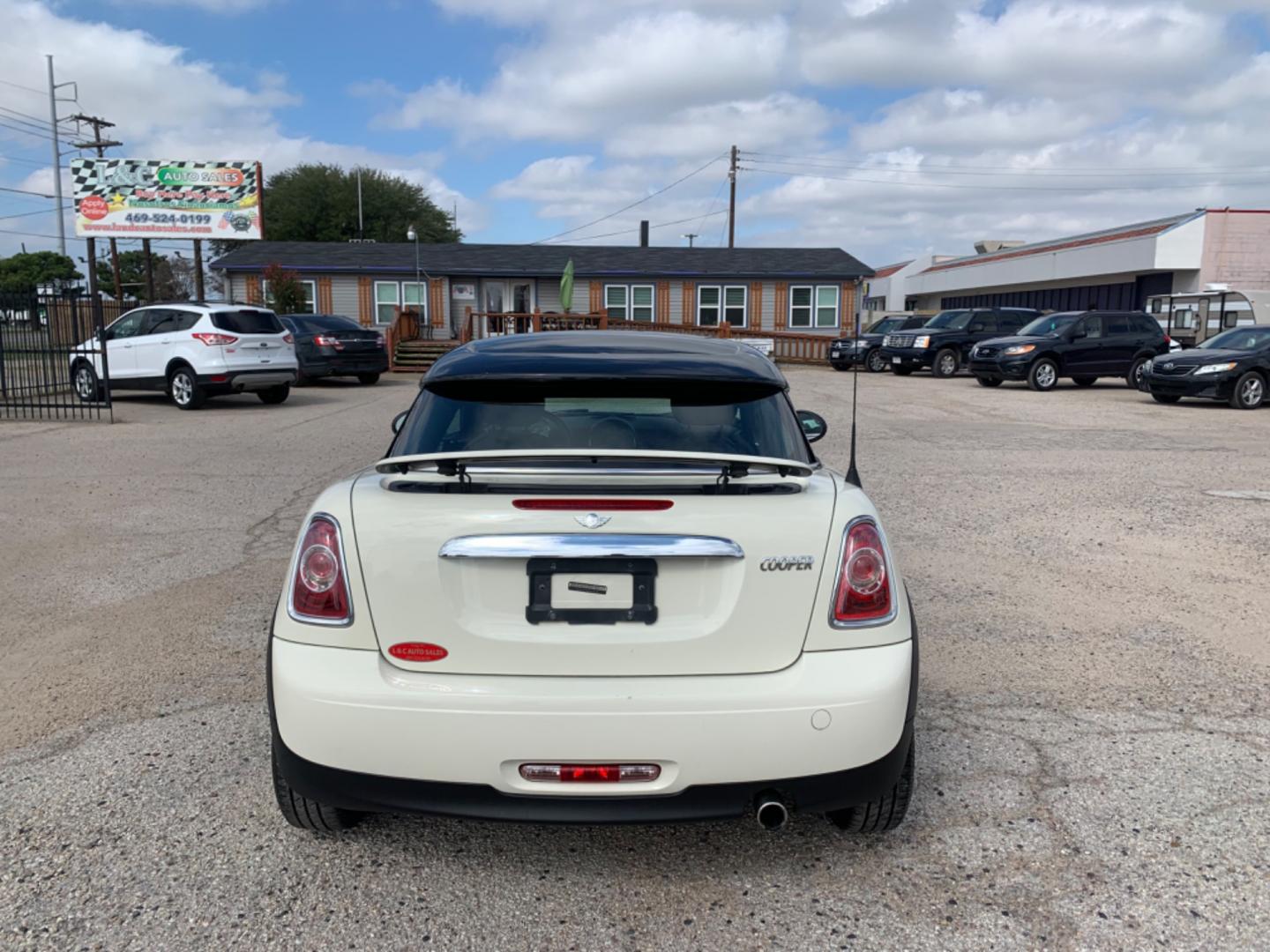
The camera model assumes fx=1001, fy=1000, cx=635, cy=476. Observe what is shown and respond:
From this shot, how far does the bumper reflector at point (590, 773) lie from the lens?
2.63 m

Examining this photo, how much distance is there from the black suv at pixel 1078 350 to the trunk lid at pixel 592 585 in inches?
802

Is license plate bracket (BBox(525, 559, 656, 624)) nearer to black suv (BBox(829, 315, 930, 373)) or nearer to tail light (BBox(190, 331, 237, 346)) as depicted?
tail light (BBox(190, 331, 237, 346))

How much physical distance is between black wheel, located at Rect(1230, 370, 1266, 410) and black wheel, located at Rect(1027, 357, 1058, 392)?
446 centimetres

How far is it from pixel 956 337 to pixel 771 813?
81.7 ft

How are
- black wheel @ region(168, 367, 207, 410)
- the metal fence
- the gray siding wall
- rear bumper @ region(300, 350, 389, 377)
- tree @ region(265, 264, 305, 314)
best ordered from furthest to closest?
the gray siding wall
tree @ region(265, 264, 305, 314)
rear bumper @ region(300, 350, 389, 377)
black wheel @ region(168, 367, 207, 410)
the metal fence

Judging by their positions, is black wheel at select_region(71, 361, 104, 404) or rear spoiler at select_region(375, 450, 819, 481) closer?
rear spoiler at select_region(375, 450, 819, 481)

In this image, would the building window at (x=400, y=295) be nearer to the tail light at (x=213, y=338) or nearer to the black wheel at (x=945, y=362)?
the black wheel at (x=945, y=362)

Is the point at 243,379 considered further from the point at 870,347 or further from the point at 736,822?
the point at 870,347

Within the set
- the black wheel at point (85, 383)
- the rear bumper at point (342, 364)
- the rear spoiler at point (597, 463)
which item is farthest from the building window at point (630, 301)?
the rear spoiler at point (597, 463)

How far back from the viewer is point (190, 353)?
16.4 m

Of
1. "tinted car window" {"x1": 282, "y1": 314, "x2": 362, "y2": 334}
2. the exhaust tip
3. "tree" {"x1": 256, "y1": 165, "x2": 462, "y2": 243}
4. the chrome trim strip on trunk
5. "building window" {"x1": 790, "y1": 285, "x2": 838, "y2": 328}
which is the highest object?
"tree" {"x1": 256, "y1": 165, "x2": 462, "y2": 243}

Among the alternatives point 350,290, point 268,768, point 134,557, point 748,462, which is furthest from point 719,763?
point 350,290

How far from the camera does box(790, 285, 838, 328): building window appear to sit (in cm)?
3619

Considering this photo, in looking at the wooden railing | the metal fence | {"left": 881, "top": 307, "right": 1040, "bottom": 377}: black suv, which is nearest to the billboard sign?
the wooden railing
